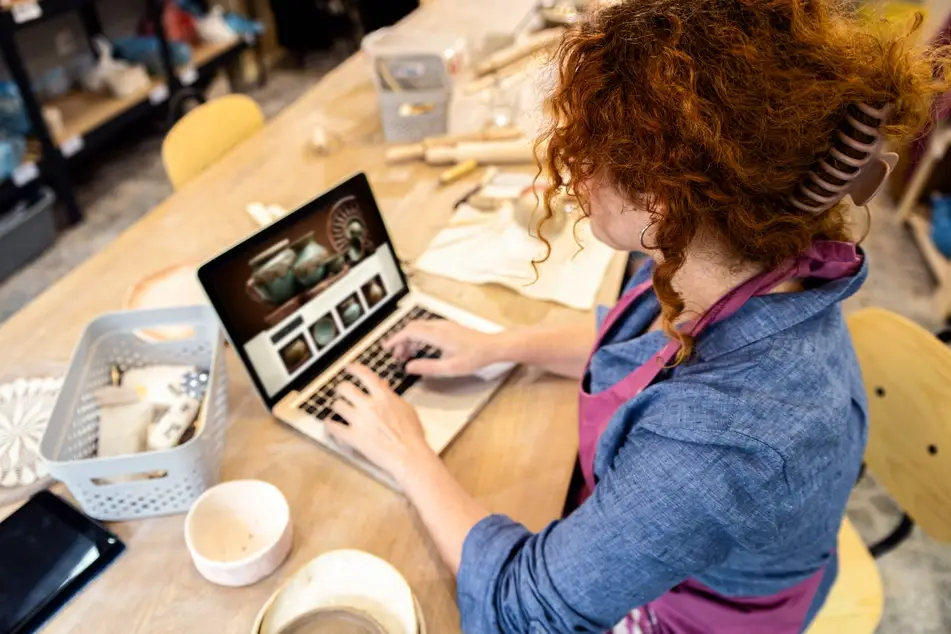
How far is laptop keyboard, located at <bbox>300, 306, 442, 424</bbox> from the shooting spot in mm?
904

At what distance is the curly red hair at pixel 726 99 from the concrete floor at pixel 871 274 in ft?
3.34

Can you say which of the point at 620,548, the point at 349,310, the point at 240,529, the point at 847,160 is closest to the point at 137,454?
the point at 240,529

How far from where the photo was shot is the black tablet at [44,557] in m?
0.69

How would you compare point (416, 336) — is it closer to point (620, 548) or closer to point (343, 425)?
point (343, 425)

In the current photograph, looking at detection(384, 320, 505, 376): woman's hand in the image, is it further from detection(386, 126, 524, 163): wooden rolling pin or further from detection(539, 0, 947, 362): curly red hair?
detection(386, 126, 524, 163): wooden rolling pin

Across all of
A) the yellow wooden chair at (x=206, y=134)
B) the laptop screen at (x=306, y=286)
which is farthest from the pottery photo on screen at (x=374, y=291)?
the yellow wooden chair at (x=206, y=134)

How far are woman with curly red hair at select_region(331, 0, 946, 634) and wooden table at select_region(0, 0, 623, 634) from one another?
81mm

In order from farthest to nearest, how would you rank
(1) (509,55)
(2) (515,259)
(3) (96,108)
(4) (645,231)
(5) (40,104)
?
(3) (96,108) < (5) (40,104) < (1) (509,55) < (2) (515,259) < (4) (645,231)

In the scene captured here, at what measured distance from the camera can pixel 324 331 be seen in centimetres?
95

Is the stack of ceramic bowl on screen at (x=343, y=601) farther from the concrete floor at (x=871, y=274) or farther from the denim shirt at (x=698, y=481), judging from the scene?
the concrete floor at (x=871, y=274)

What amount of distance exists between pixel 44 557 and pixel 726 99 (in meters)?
0.85

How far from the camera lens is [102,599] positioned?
0.70 meters

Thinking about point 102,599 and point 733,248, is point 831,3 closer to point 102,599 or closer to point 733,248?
point 733,248

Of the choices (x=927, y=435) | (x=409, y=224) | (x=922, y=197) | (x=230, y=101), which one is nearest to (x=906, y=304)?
(x=922, y=197)
